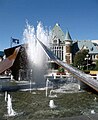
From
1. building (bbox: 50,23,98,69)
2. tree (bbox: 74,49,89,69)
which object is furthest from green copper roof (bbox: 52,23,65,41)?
tree (bbox: 74,49,89,69)

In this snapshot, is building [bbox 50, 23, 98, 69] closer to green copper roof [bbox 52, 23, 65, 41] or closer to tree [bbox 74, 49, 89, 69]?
green copper roof [bbox 52, 23, 65, 41]

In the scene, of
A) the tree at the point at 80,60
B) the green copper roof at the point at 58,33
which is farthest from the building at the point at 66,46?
the tree at the point at 80,60

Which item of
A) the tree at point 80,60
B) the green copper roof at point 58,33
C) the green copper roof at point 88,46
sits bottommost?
the tree at point 80,60

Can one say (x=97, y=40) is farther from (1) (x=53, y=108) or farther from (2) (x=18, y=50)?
(1) (x=53, y=108)

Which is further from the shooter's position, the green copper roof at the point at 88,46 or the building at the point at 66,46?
the green copper roof at the point at 88,46

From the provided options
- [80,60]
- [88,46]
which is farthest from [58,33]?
[80,60]

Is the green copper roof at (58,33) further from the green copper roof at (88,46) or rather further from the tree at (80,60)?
the tree at (80,60)

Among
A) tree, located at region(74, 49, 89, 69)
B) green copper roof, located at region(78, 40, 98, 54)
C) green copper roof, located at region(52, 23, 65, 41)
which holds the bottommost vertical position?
tree, located at region(74, 49, 89, 69)

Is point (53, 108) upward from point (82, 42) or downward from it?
downward

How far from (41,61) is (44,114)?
1407 cm

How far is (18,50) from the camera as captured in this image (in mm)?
19812

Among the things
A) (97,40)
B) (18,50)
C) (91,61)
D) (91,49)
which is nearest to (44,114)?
(18,50)

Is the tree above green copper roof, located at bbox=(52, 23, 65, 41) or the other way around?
the other way around

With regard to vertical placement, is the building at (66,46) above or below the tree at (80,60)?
above
